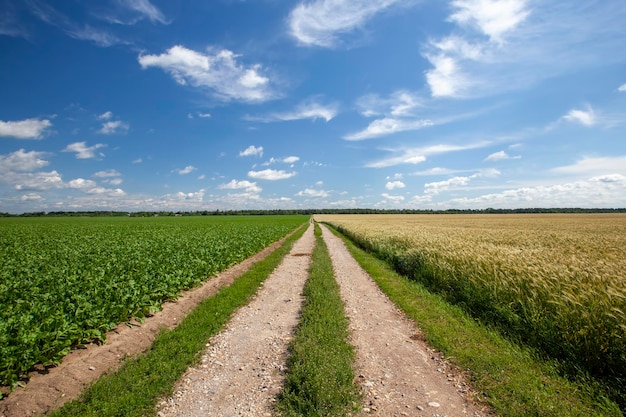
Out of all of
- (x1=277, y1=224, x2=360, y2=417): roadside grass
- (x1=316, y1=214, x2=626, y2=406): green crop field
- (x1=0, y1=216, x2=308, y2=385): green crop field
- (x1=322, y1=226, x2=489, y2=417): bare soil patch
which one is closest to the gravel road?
(x1=322, y1=226, x2=489, y2=417): bare soil patch

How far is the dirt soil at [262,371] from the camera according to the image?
475 cm

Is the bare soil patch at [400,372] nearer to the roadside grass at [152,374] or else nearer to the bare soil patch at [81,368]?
the roadside grass at [152,374]

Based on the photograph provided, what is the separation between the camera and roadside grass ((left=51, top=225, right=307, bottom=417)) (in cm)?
466

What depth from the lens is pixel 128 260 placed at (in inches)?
564

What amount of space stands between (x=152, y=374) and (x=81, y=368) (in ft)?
5.54

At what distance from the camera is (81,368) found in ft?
19.9

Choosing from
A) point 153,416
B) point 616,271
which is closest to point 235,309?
point 153,416

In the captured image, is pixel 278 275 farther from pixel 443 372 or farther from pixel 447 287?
pixel 443 372

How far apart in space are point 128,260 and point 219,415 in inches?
479

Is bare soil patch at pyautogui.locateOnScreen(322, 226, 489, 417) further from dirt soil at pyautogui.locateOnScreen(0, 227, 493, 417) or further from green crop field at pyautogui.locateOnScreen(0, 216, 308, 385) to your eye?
green crop field at pyautogui.locateOnScreen(0, 216, 308, 385)

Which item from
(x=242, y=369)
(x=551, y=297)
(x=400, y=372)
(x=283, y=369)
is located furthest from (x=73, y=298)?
(x=551, y=297)

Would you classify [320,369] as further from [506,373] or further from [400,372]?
[506,373]

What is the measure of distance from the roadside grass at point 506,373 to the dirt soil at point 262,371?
1.01ft

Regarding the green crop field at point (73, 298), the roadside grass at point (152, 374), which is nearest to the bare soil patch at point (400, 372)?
the roadside grass at point (152, 374)
